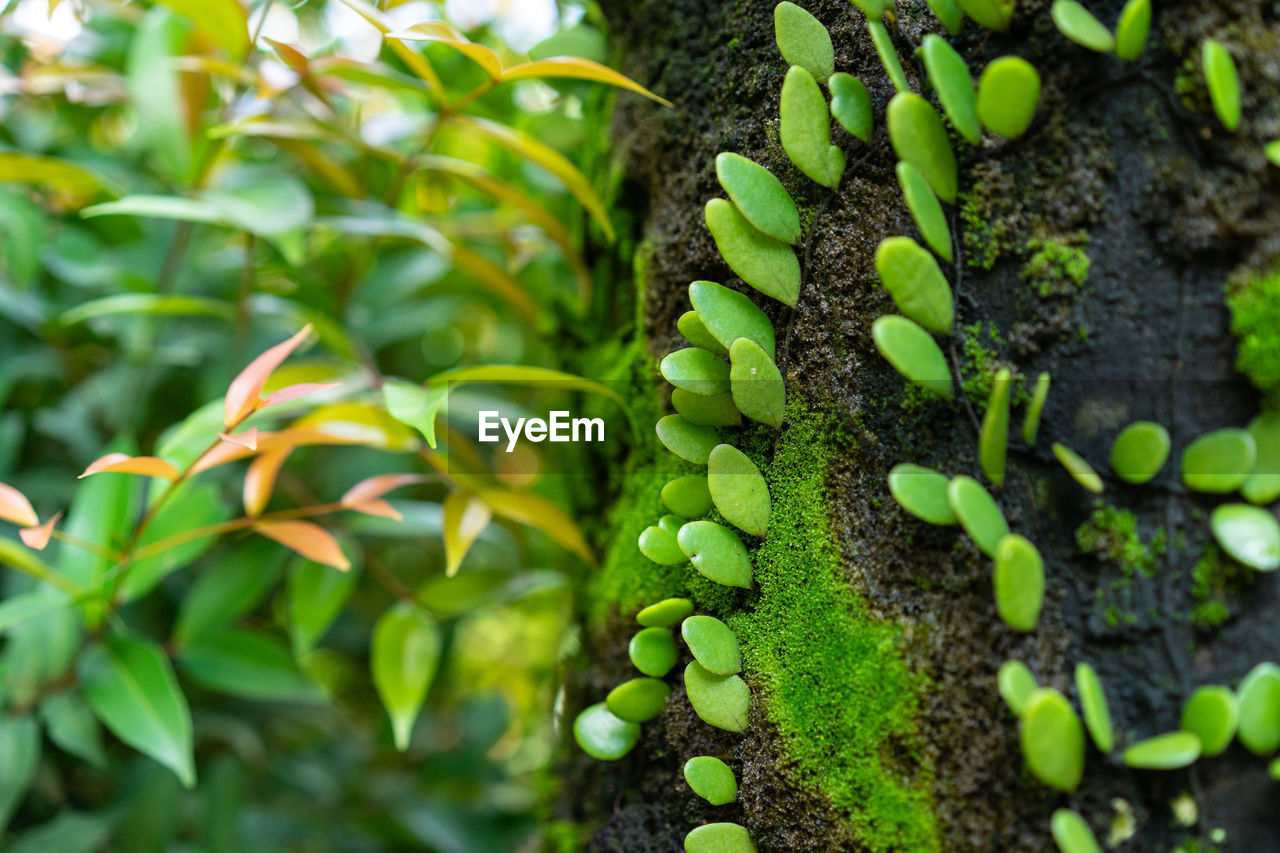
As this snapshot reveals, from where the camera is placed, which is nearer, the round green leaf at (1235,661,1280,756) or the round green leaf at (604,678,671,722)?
the round green leaf at (1235,661,1280,756)

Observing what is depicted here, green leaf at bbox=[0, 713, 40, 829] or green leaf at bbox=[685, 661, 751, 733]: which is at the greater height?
green leaf at bbox=[685, 661, 751, 733]

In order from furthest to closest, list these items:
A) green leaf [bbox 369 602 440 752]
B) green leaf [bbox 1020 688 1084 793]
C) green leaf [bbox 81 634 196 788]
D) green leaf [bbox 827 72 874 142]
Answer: green leaf [bbox 369 602 440 752] → green leaf [bbox 81 634 196 788] → green leaf [bbox 827 72 874 142] → green leaf [bbox 1020 688 1084 793]

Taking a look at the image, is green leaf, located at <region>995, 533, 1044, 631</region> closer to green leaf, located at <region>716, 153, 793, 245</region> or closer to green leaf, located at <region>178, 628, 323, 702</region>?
green leaf, located at <region>716, 153, 793, 245</region>

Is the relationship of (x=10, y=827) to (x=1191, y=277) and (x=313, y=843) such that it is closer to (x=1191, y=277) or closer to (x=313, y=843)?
(x=313, y=843)

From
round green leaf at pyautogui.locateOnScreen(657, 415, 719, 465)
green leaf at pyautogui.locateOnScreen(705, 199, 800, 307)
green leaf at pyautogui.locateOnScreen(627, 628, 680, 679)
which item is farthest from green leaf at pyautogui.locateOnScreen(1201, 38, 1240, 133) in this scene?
green leaf at pyautogui.locateOnScreen(627, 628, 680, 679)

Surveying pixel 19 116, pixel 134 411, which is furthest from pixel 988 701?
pixel 19 116

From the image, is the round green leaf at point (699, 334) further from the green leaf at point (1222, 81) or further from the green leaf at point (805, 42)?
the green leaf at point (1222, 81)

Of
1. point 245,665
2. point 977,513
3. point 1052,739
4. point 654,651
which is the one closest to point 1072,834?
point 1052,739

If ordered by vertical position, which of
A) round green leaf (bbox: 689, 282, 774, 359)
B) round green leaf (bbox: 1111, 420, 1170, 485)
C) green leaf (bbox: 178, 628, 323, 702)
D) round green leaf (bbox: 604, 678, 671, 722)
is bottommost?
green leaf (bbox: 178, 628, 323, 702)
